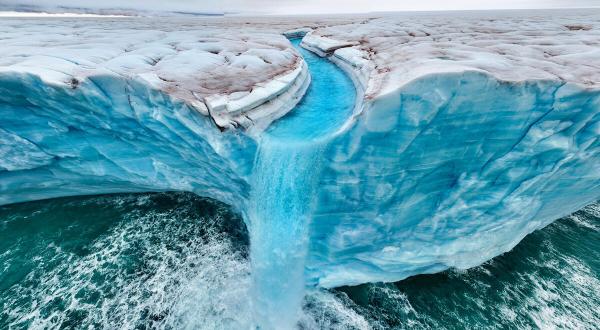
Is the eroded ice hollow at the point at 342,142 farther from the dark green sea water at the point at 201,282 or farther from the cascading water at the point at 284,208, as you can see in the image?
the dark green sea water at the point at 201,282

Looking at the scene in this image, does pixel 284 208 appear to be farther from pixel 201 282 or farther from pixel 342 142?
pixel 201 282

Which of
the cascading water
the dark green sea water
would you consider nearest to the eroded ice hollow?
the cascading water

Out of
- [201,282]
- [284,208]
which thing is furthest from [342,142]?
[201,282]

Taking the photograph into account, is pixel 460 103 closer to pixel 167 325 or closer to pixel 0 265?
pixel 167 325

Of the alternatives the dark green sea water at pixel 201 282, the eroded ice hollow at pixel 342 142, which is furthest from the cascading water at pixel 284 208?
the dark green sea water at pixel 201 282

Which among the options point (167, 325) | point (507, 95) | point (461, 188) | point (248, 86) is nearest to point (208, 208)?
point (167, 325)

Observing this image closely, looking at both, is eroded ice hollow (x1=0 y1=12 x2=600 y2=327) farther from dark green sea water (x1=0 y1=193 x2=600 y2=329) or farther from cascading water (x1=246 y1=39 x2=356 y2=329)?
dark green sea water (x1=0 y1=193 x2=600 y2=329)
